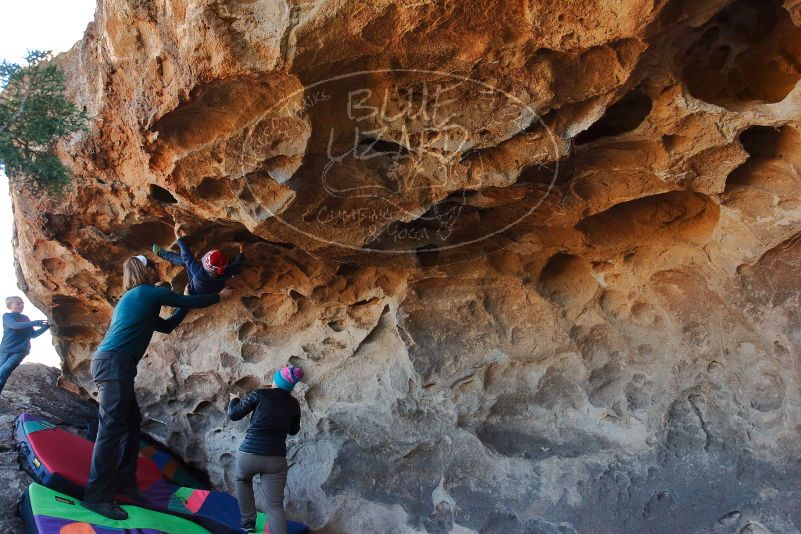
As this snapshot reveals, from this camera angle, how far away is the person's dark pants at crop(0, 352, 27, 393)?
4660mm

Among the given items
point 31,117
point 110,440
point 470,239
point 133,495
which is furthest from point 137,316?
point 470,239

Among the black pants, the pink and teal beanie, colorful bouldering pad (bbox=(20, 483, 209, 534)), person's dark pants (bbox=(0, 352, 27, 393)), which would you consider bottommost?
colorful bouldering pad (bbox=(20, 483, 209, 534))

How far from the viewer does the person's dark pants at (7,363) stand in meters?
4.66

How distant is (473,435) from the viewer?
403cm

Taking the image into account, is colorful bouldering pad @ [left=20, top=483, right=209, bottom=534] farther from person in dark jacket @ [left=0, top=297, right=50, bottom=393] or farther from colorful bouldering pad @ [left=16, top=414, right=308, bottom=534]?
person in dark jacket @ [left=0, top=297, right=50, bottom=393]

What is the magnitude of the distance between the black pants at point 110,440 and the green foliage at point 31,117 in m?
1.09

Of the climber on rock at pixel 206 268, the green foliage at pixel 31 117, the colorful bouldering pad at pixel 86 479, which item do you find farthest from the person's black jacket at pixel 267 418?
the green foliage at pixel 31 117

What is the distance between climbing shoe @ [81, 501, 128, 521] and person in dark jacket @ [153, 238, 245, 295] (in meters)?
1.29

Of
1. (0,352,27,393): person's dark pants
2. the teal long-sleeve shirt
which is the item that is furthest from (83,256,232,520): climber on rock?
(0,352,27,393): person's dark pants

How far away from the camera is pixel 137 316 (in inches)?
134

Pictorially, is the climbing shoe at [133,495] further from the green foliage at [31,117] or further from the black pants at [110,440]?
→ the green foliage at [31,117]

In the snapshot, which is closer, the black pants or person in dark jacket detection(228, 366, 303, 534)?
the black pants

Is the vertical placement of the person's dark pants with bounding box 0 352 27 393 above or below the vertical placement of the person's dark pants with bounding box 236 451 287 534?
above

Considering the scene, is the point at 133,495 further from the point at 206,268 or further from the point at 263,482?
the point at 206,268
